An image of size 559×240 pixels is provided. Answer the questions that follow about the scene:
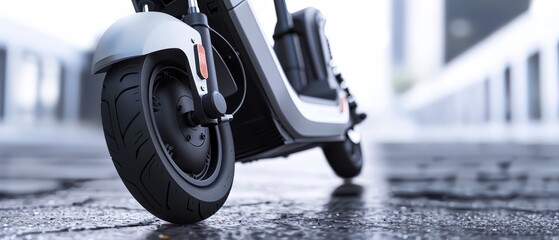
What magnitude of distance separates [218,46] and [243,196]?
0.79 metres

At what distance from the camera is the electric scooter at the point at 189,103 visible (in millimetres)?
1480

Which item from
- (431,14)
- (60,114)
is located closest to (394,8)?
(431,14)

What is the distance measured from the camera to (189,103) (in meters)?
1.69

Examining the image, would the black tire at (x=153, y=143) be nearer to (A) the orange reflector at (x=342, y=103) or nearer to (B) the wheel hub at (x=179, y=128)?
(B) the wheel hub at (x=179, y=128)

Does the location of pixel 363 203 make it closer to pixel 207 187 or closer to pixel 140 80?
pixel 207 187

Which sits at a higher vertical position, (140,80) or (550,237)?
(140,80)

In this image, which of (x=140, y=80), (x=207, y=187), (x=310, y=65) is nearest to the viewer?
(x=140, y=80)

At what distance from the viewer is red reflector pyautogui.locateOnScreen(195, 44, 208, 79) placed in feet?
5.45

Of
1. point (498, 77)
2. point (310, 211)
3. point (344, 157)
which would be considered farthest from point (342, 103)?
point (498, 77)

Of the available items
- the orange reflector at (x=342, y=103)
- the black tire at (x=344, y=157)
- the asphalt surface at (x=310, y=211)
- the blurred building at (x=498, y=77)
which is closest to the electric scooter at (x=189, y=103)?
the asphalt surface at (x=310, y=211)

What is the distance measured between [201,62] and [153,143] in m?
0.31

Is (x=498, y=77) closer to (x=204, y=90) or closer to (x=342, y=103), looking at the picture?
(x=342, y=103)

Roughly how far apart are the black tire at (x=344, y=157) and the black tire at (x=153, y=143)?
1.56 metres

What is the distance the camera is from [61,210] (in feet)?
6.73
